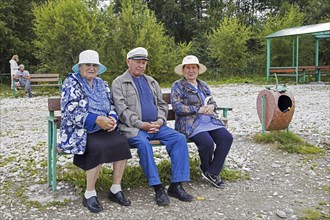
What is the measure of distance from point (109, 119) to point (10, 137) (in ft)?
12.5

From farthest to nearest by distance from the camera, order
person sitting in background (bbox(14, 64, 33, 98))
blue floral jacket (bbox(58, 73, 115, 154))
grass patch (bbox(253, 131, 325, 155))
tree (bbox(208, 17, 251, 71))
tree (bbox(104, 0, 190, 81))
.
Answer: tree (bbox(208, 17, 251, 71)) < tree (bbox(104, 0, 190, 81)) < person sitting in background (bbox(14, 64, 33, 98)) < grass patch (bbox(253, 131, 325, 155)) < blue floral jacket (bbox(58, 73, 115, 154))

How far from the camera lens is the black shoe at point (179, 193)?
370 centimetres

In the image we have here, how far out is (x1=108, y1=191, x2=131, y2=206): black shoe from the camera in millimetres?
3575

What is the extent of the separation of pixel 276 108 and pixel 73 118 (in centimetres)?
313

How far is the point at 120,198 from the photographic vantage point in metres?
3.60

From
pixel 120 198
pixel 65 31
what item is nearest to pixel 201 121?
pixel 120 198

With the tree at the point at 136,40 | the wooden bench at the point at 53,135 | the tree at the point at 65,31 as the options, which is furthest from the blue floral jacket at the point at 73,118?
the tree at the point at 136,40

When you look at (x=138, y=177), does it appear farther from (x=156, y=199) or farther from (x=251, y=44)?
(x=251, y=44)

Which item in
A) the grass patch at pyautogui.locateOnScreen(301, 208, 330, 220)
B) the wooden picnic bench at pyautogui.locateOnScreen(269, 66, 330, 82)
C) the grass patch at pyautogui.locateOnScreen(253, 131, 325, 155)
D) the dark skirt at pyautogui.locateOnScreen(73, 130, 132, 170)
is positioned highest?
the wooden picnic bench at pyautogui.locateOnScreen(269, 66, 330, 82)

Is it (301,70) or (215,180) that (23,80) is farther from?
(301,70)

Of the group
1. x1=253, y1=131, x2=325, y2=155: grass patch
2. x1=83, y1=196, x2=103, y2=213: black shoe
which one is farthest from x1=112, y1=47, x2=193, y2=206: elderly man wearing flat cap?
x1=253, y1=131, x2=325, y2=155: grass patch

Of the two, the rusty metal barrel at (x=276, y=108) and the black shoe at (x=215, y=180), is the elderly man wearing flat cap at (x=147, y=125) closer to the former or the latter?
the black shoe at (x=215, y=180)

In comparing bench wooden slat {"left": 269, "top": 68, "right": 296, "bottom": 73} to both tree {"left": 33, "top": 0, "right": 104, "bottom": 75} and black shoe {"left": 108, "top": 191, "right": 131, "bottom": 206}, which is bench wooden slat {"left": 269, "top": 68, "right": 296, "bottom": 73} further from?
black shoe {"left": 108, "top": 191, "right": 131, "bottom": 206}

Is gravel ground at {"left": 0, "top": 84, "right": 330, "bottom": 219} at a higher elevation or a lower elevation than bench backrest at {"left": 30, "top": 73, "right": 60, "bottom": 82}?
lower
